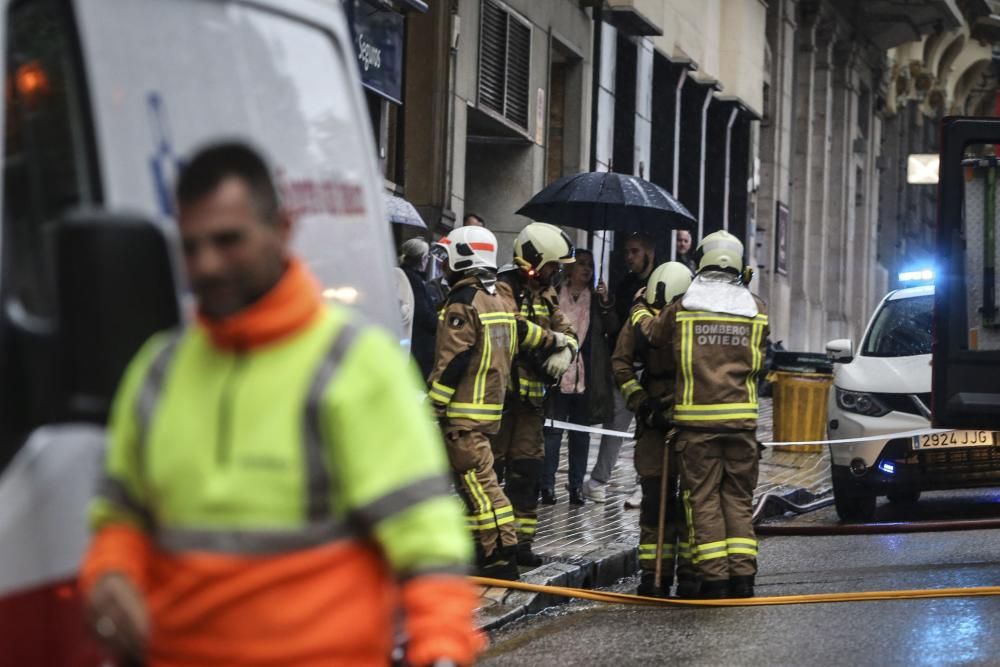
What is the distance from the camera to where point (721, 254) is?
10.0 metres

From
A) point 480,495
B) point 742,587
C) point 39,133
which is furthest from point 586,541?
point 39,133

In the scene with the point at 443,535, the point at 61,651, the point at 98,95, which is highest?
the point at 98,95

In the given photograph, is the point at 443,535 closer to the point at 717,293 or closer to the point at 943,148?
the point at 717,293

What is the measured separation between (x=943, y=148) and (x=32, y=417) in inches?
298

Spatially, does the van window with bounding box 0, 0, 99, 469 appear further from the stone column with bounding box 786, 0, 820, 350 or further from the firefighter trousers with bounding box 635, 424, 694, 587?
the stone column with bounding box 786, 0, 820, 350

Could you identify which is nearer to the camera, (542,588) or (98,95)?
(98,95)

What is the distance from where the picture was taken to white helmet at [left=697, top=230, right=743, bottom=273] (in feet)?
32.9

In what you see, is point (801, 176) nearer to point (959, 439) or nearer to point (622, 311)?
point (622, 311)

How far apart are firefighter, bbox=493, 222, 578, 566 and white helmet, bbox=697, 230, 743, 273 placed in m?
0.94

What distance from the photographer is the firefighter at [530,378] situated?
1061cm

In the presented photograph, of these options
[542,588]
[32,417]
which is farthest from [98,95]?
[542,588]

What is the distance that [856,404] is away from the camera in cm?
1405

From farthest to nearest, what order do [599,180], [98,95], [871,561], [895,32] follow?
[895,32]
[599,180]
[871,561]
[98,95]

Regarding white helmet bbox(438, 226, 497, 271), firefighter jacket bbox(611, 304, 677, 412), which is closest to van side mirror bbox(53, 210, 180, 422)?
white helmet bbox(438, 226, 497, 271)
